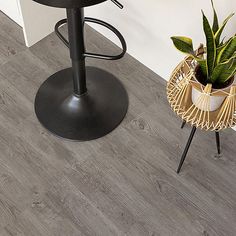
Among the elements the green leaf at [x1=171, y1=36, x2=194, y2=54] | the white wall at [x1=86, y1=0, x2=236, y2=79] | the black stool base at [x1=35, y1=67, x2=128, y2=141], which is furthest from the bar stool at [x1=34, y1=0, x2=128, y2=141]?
the green leaf at [x1=171, y1=36, x2=194, y2=54]

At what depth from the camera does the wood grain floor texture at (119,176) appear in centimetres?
160

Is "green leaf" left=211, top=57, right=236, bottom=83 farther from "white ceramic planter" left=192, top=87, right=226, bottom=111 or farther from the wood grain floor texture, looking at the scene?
the wood grain floor texture

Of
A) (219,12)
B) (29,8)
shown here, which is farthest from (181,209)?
(29,8)

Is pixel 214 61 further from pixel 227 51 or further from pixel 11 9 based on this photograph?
pixel 11 9

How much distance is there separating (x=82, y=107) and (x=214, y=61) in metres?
0.71

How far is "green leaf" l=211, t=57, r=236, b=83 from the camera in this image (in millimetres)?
1289

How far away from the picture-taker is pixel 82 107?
6.10ft

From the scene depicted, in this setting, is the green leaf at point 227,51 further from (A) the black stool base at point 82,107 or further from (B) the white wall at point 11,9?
(B) the white wall at point 11,9

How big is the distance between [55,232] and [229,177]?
2.39ft

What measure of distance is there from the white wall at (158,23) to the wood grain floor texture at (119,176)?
0.13 meters

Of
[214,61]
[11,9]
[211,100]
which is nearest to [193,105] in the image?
[211,100]

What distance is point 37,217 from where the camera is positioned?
1.60 m

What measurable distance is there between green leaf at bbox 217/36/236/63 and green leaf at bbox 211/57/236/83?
3 centimetres

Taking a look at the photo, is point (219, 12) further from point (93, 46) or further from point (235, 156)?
point (93, 46)
